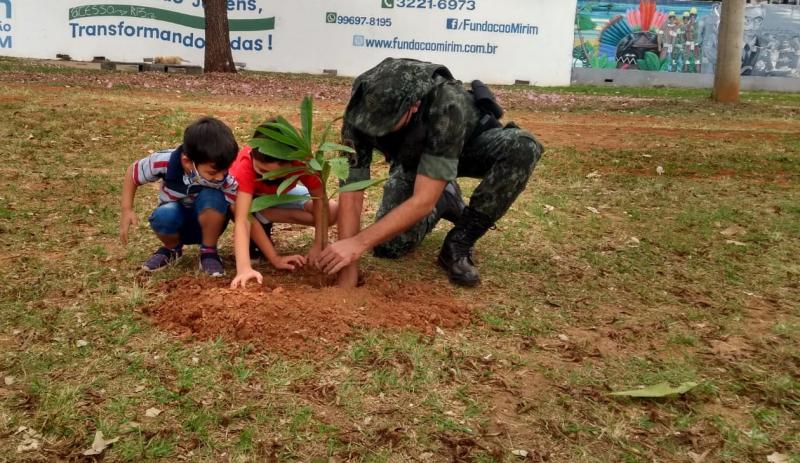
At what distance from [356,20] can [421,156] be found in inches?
570

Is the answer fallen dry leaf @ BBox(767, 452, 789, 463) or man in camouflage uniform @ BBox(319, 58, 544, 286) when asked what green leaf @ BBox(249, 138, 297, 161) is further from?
fallen dry leaf @ BBox(767, 452, 789, 463)

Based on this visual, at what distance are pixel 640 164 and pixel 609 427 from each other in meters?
4.49

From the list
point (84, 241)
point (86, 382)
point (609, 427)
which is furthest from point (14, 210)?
point (609, 427)

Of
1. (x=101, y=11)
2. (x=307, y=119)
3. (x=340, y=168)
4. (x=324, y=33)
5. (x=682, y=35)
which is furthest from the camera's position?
(x=682, y=35)

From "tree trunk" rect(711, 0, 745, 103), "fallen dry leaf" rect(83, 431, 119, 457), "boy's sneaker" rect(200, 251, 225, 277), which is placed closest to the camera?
"fallen dry leaf" rect(83, 431, 119, 457)

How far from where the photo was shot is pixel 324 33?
16438 millimetres

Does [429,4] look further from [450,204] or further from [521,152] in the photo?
[521,152]

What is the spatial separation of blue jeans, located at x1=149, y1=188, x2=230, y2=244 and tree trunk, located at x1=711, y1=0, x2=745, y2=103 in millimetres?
10396

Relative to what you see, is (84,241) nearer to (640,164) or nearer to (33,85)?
(640,164)

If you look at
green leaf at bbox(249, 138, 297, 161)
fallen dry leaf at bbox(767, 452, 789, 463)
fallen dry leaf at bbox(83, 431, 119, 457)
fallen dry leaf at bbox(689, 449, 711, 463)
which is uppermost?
green leaf at bbox(249, 138, 297, 161)

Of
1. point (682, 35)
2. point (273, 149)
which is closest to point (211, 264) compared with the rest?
point (273, 149)

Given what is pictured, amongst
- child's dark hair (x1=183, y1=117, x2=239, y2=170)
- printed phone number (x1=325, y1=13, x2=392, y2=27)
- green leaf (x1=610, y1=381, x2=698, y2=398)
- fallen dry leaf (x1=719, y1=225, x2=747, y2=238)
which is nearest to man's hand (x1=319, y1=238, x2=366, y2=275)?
child's dark hair (x1=183, y1=117, x2=239, y2=170)

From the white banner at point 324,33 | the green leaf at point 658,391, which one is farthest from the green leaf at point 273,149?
the white banner at point 324,33

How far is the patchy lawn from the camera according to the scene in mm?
2016
